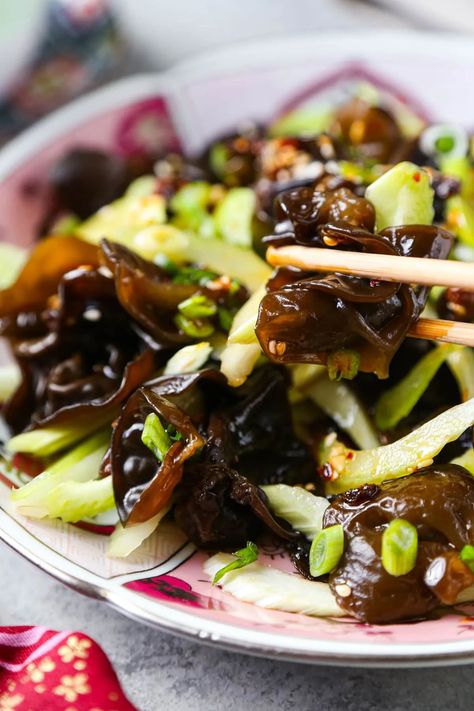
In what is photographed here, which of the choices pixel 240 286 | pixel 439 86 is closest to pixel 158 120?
pixel 439 86

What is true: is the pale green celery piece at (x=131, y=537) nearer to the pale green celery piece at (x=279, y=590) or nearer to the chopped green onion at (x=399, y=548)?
the pale green celery piece at (x=279, y=590)

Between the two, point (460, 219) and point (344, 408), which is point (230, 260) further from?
point (460, 219)

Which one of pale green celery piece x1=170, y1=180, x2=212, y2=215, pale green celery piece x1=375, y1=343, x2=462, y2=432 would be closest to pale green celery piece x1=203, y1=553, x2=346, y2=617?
pale green celery piece x1=375, y1=343, x2=462, y2=432

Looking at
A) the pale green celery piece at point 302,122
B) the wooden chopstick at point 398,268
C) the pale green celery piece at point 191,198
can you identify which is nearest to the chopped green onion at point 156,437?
the wooden chopstick at point 398,268

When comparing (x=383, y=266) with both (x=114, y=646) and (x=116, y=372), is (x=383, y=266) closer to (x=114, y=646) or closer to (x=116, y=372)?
(x=116, y=372)

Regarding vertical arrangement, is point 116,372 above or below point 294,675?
above

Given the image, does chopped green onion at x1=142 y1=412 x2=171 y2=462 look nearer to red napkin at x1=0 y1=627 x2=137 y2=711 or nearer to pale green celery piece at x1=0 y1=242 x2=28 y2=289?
red napkin at x1=0 y1=627 x2=137 y2=711
